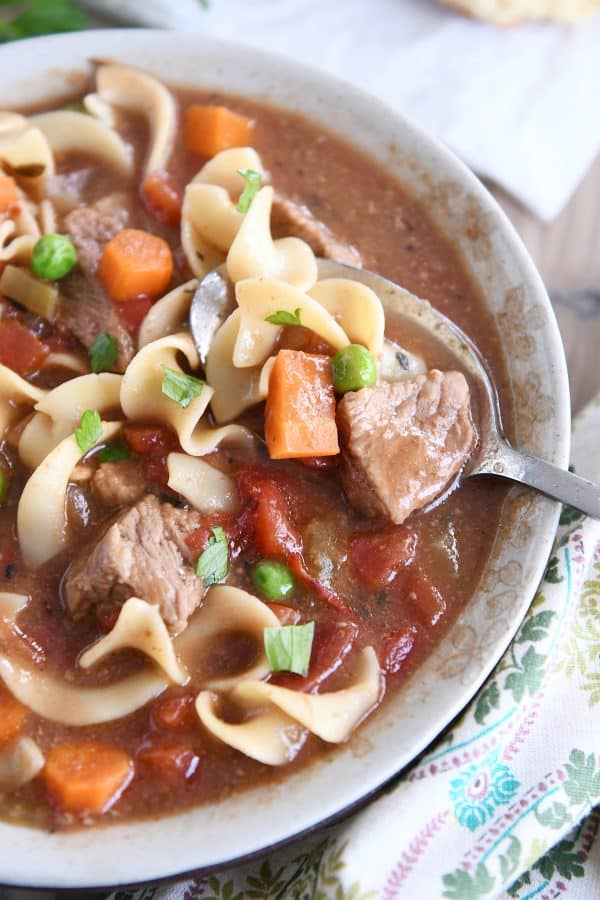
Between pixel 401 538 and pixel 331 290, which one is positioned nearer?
pixel 401 538

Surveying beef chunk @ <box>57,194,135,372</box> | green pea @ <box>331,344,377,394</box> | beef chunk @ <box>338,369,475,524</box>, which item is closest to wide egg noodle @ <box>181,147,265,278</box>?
beef chunk @ <box>57,194,135,372</box>

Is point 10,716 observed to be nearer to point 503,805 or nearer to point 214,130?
point 503,805

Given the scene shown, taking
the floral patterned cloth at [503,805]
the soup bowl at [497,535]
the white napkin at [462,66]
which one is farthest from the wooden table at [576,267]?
the floral patterned cloth at [503,805]

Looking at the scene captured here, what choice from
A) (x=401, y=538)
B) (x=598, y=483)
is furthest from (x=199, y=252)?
(x=598, y=483)

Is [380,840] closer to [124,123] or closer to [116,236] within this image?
[116,236]

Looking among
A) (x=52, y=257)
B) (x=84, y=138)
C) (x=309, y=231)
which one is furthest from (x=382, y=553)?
(x=84, y=138)

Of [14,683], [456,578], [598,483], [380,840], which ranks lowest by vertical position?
[14,683]

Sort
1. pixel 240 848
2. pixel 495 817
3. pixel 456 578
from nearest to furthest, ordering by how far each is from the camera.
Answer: pixel 240 848 → pixel 495 817 → pixel 456 578
